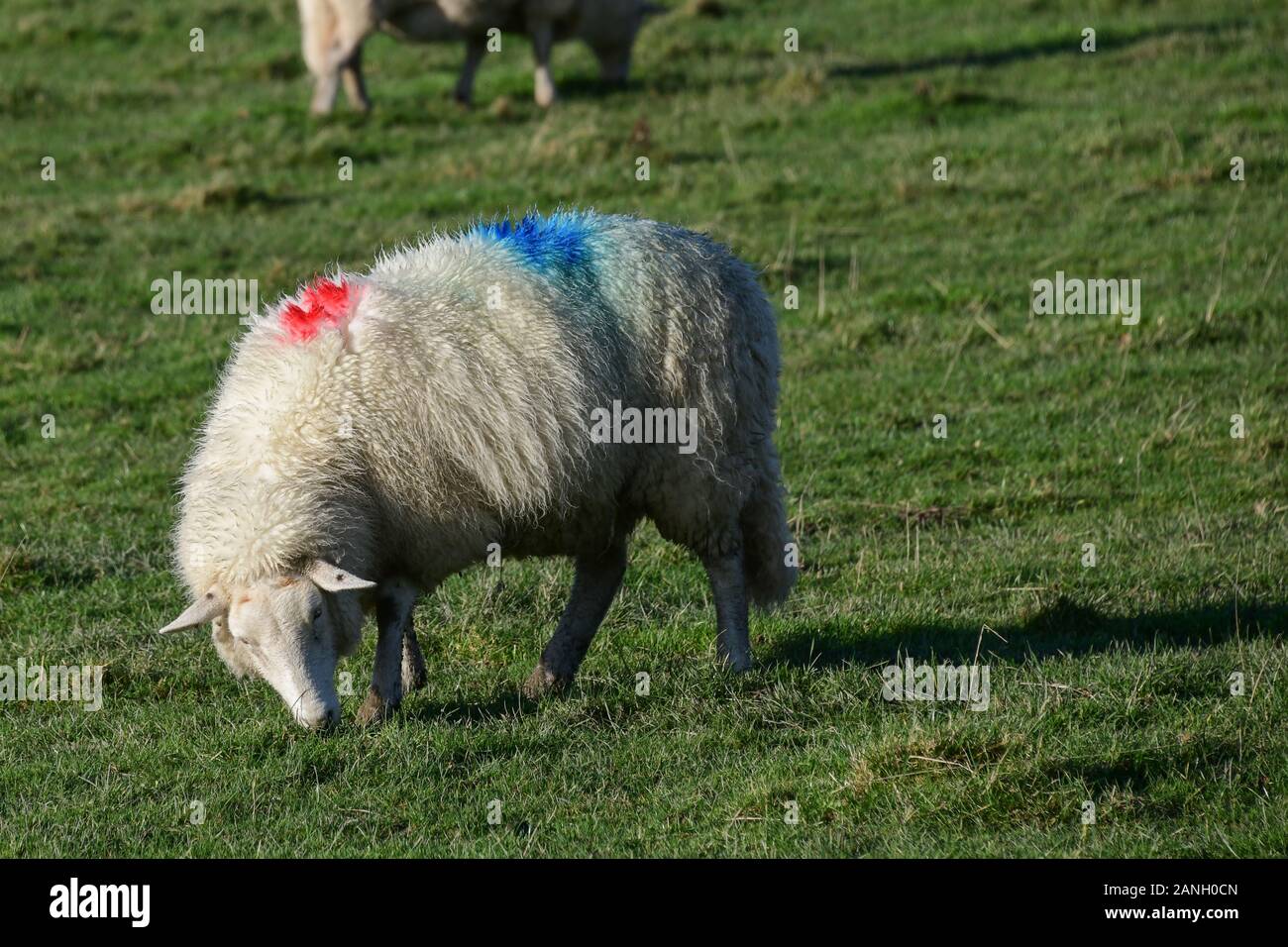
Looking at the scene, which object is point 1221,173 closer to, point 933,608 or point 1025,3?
point 1025,3

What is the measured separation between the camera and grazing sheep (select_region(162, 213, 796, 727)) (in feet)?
20.7

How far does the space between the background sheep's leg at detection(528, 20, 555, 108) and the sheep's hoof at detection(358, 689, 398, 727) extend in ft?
41.3

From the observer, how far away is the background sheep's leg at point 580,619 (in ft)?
23.7

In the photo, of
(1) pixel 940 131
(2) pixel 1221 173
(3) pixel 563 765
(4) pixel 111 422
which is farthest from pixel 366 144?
(3) pixel 563 765

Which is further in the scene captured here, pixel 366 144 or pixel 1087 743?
pixel 366 144

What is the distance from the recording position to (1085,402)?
10.8 meters

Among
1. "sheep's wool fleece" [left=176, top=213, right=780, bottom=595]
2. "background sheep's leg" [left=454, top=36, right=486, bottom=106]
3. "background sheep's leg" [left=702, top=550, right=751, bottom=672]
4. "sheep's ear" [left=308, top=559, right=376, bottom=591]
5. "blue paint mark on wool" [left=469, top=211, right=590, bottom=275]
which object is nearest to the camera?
"sheep's ear" [left=308, top=559, right=376, bottom=591]

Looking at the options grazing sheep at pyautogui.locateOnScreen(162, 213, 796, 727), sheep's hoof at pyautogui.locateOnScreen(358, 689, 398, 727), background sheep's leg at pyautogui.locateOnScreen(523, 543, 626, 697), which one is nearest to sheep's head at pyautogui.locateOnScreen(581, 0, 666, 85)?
grazing sheep at pyautogui.locateOnScreen(162, 213, 796, 727)

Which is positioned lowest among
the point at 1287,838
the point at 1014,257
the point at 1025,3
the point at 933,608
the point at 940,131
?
the point at 1287,838

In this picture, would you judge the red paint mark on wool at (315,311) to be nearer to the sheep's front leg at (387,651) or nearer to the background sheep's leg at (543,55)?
the sheep's front leg at (387,651)

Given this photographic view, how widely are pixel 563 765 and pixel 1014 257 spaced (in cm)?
829

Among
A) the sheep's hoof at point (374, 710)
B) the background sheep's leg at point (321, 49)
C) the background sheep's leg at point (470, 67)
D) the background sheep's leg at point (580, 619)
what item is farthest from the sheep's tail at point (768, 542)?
the background sheep's leg at point (470, 67)

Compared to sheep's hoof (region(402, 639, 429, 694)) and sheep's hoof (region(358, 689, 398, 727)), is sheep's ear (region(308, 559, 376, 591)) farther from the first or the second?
sheep's hoof (region(402, 639, 429, 694))

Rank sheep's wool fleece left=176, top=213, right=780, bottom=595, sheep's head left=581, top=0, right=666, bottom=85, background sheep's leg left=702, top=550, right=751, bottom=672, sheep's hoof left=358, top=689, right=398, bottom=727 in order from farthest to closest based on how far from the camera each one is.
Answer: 1. sheep's head left=581, top=0, right=666, bottom=85
2. background sheep's leg left=702, top=550, right=751, bottom=672
3. sheep's hoof left=358, top=689, right=398, bottom=727
4. sheep's wool fleece left=176, top=213, right=780, bottom=595
